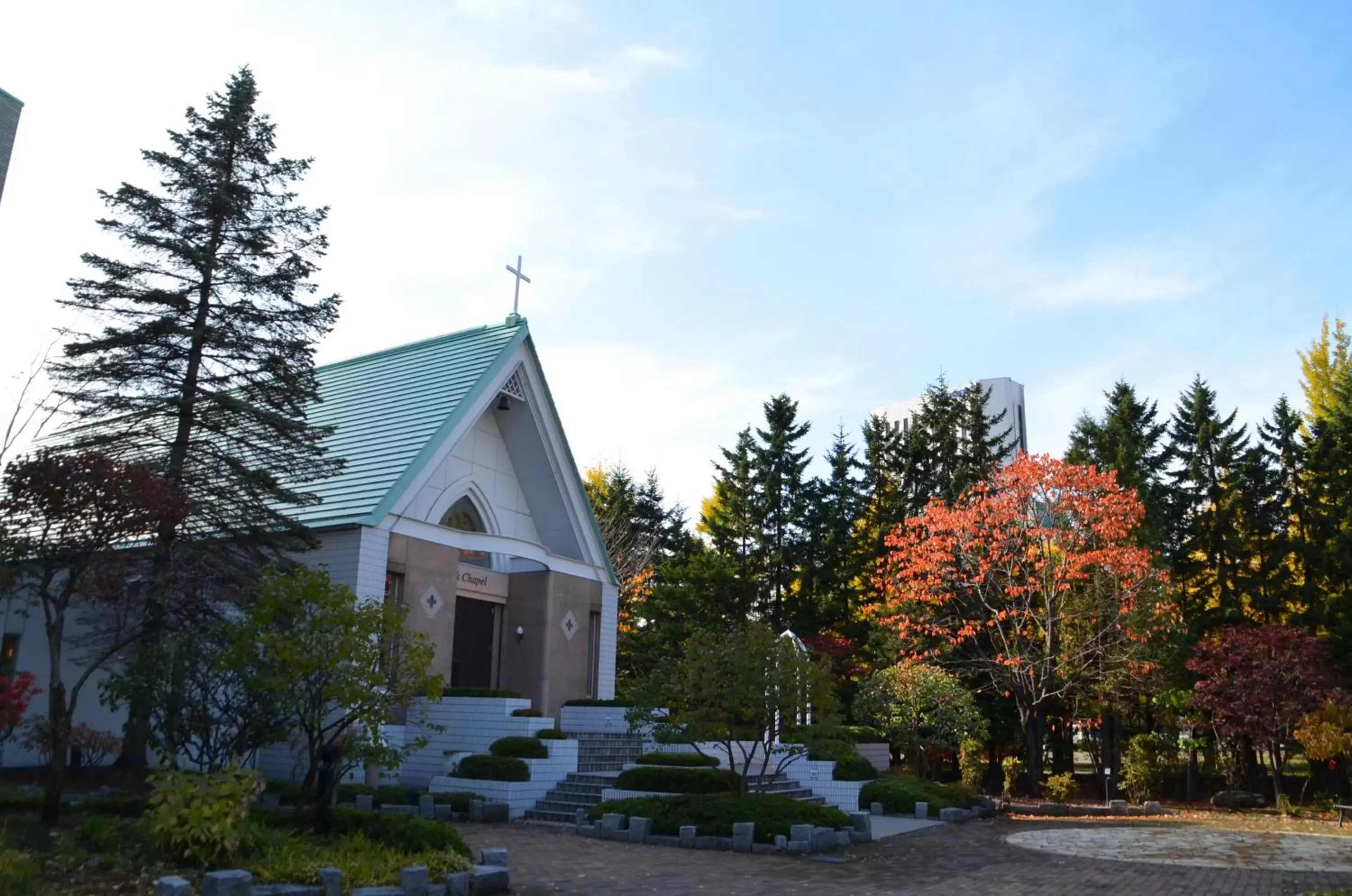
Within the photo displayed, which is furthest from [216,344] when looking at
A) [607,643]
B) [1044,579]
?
[1044,579]

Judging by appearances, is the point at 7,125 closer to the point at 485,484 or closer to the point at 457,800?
the point at 485,484

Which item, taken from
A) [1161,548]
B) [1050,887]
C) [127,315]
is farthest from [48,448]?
[1161,548]

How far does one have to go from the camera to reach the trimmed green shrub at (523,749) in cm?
1697

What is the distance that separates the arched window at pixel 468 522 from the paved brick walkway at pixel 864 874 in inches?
338

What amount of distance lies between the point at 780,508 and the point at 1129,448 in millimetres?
11752

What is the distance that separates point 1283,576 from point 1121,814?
36.9ft

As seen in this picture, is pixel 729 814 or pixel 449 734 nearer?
pixel 729 814

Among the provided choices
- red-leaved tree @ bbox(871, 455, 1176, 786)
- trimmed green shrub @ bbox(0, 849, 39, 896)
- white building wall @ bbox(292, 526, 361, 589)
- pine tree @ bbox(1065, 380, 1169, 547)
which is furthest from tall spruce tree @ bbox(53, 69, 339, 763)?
pine tree @ bbox(1065, 380, 1169, 547)

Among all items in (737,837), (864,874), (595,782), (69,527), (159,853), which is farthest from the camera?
(595,782)

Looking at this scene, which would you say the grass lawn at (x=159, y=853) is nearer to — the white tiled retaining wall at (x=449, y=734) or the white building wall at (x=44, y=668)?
the white tiled retaining wall at (x=449, y=734)

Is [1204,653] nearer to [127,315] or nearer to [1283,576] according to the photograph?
[1283,576]

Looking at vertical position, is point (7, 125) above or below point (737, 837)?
above

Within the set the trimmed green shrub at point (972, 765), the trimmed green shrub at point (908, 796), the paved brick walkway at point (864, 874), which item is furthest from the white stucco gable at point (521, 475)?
the trimmed green shrub at point (972, 765)

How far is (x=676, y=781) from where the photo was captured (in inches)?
634
